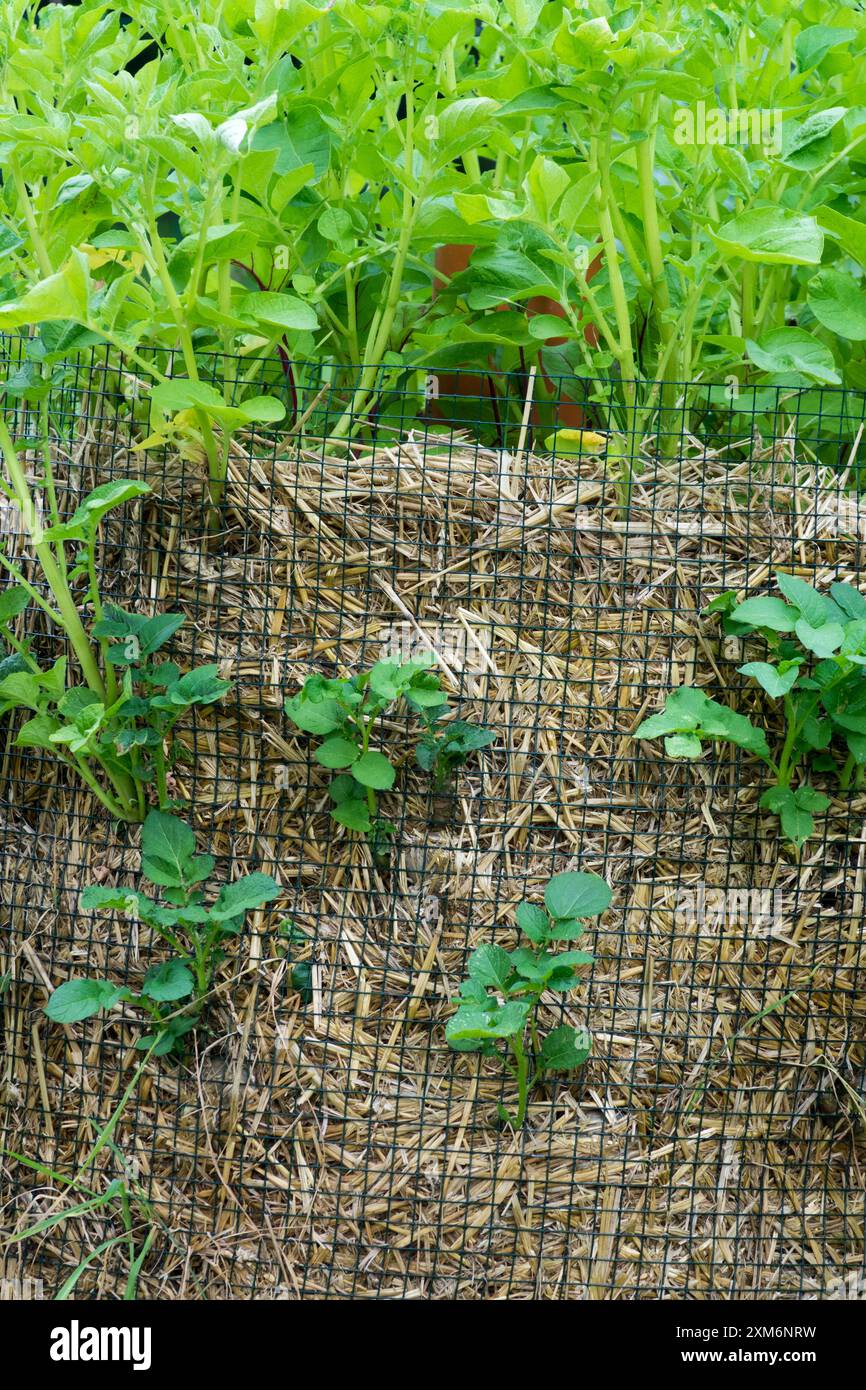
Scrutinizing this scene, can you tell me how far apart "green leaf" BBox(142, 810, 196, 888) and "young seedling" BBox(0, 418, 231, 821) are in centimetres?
3

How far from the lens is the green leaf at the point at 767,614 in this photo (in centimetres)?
129

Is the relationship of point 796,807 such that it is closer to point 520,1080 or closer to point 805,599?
point 805,599

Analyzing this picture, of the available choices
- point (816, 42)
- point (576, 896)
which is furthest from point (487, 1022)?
point (816, 42)

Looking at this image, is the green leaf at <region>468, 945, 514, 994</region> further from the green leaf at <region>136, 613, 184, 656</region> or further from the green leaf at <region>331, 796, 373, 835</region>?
the green leaf at <region>136, 613, 184, 656</region>

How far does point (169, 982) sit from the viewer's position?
1336 mm

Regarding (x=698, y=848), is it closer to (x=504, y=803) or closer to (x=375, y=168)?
(x=504, y=803)

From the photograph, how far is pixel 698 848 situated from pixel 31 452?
0.97 m

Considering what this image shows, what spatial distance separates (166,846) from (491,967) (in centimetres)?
39

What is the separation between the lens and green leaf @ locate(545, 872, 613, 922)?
1.30 metres

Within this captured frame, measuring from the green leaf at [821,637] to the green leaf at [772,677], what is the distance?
3cm

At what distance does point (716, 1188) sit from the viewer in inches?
53.7

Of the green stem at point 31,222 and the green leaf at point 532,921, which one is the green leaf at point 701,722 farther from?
the green stem at point 31,222

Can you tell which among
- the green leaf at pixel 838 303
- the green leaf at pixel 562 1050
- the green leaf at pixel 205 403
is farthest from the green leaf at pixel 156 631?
the green leaf at pixel 838 303

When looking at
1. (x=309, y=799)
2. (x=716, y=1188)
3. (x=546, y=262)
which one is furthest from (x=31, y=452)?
(x=716, y=1188)
